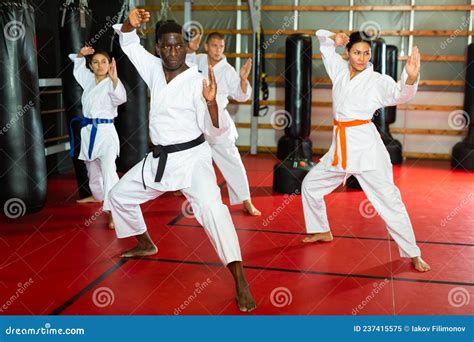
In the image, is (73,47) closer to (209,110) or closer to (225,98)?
(225,98)

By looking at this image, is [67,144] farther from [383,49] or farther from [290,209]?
[383,49]

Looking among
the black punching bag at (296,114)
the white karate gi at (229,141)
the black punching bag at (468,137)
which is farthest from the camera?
the black punching bag at (468,137)

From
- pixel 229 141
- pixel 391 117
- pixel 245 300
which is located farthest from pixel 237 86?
pixel 391 117

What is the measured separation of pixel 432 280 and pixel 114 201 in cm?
201

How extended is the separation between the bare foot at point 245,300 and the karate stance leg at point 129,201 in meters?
0.76

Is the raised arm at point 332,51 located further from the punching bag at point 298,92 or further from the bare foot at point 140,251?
the punching bag at point 298,92

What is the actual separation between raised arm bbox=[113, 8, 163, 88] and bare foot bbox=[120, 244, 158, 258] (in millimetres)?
1192

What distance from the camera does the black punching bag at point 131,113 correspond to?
20.8ft

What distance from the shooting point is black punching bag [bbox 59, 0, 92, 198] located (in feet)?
17.8

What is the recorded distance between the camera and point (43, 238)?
4.34 meters

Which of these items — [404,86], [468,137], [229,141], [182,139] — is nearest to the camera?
[182,139]

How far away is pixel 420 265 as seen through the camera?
12.2ft

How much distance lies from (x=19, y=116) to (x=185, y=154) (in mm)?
2115

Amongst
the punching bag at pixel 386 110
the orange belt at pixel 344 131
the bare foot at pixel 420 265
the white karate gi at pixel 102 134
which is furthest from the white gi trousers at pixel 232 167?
the punching bag at pixel 386 110
